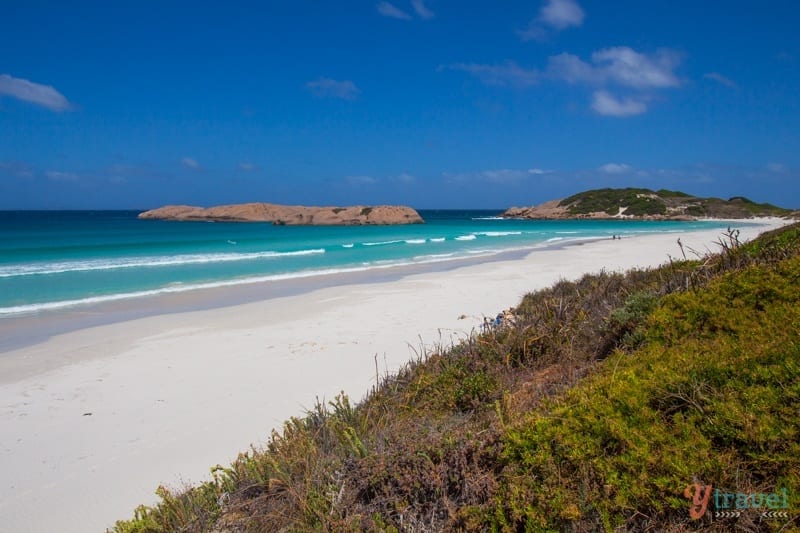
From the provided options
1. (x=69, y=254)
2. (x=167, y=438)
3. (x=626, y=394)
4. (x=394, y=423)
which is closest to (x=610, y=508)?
(x=626, y=394)

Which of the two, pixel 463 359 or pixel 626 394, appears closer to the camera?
pixel 626 394

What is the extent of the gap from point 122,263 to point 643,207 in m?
102

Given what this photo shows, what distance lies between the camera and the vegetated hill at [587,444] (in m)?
2.08

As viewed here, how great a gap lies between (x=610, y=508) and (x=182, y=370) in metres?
7.50

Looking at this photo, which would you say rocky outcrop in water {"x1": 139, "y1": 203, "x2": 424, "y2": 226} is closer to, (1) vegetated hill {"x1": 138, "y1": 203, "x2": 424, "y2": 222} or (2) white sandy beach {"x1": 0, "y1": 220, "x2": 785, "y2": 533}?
(1) vegetated hill {"x1": 138, "y1": 203, "x2": 424, "y2": 222}

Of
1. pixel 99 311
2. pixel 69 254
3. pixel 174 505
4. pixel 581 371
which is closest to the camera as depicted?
pixel 174 505

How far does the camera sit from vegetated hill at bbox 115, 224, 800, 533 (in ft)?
6.84

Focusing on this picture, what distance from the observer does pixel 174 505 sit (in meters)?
3.21

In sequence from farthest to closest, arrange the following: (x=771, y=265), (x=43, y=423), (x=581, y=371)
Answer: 1. (x=43, y=423)
2. (x=771, y=265)
3. (x=581, y=371)

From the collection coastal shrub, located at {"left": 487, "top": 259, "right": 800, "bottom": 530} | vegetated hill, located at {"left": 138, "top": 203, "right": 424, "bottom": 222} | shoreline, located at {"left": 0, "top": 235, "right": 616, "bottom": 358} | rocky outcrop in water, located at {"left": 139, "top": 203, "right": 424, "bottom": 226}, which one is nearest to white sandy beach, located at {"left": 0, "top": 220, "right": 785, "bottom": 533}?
shoreline, located at {"left": 0, "top": 235, "right": 616, "bottom": 358}

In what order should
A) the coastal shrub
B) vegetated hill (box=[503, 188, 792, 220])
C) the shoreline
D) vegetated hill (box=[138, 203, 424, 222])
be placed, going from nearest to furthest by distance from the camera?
the coastal shrub
the shoreline
vegetated hill (box=[138, 203, 424, 222])
vegetated hill (box=[503, 188, 792, 220])

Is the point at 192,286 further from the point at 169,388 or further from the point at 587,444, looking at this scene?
the point at 587,444

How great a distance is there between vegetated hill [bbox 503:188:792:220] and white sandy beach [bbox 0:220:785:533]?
95919 millimetres

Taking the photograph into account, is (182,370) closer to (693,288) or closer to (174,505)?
(174,505)
